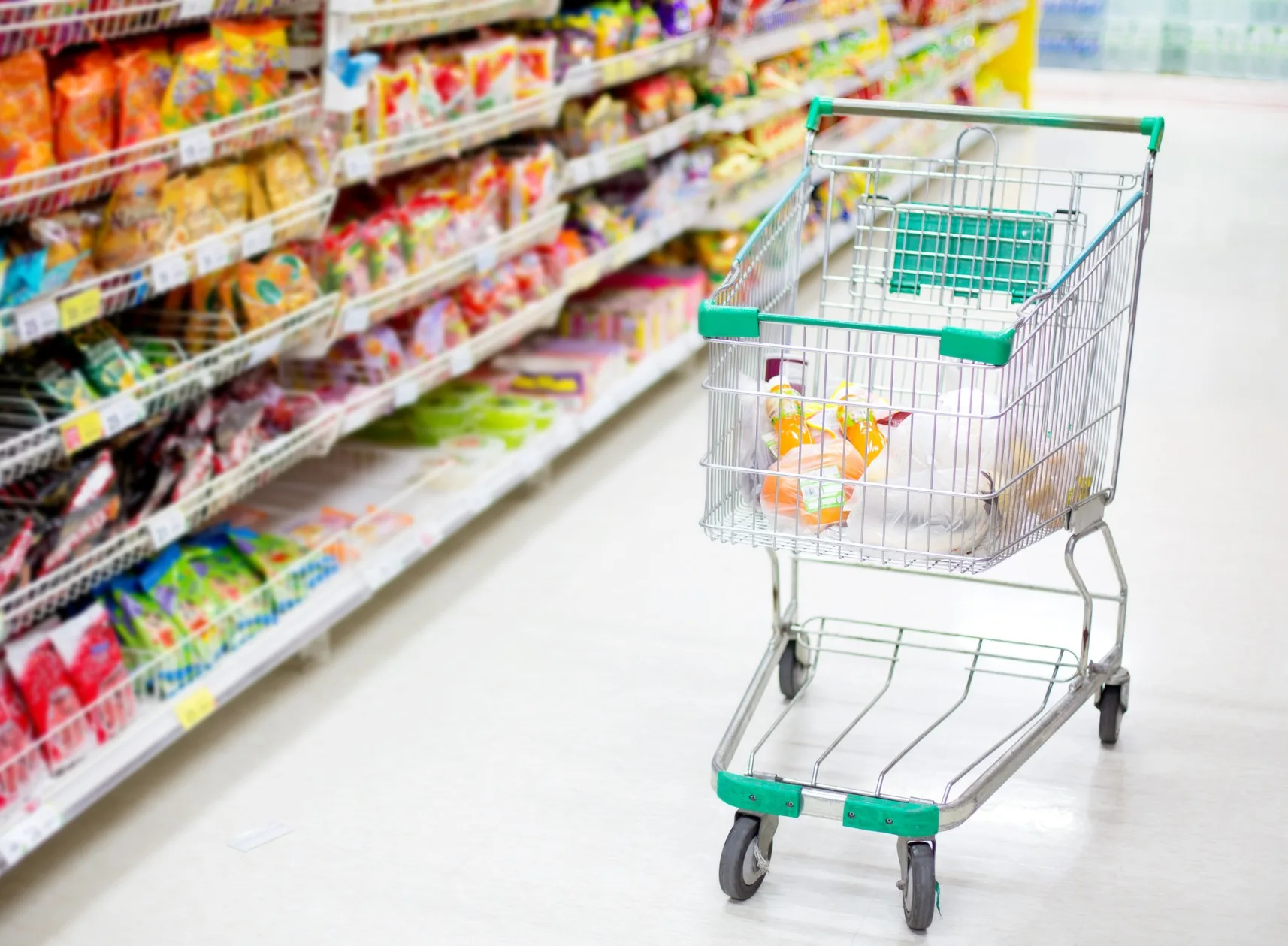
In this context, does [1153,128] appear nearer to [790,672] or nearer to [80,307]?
[790,672]

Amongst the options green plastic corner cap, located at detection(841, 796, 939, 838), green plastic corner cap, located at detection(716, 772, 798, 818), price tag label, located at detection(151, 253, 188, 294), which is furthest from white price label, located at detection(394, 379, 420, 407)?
green plastic corner cap, located at detection(841, 796, 939, 838)

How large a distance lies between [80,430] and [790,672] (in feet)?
4.85

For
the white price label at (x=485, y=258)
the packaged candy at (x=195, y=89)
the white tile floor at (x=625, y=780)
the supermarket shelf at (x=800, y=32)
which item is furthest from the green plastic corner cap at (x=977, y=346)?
the supermarket shelf at (x=800, y=32)

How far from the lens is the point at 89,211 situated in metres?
2.64

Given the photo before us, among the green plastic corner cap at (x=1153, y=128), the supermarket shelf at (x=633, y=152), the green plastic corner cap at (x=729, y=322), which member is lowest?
the supermarket shelf at (x=633, y=152)

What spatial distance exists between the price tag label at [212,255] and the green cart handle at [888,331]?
1073 millimetres

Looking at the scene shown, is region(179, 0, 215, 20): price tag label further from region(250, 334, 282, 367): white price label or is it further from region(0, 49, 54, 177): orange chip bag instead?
region(250, 334, 282, 367): white price label

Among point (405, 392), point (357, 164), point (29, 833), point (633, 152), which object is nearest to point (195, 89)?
point (357, 164)

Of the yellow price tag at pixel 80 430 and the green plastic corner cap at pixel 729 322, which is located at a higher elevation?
the green plastic corner cap at pixel 729 322

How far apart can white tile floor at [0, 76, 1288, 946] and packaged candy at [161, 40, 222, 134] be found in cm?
122

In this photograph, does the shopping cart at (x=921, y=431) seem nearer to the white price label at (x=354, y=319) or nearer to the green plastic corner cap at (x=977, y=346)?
the green plastic corner cap at (x=977, y=346)

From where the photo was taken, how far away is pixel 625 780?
9.15 feet

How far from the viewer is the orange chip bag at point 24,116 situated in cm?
234

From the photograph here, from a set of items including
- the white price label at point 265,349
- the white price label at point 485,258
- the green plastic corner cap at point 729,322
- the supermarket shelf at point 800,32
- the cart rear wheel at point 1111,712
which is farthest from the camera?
the supermarket shelf at point 800,32
